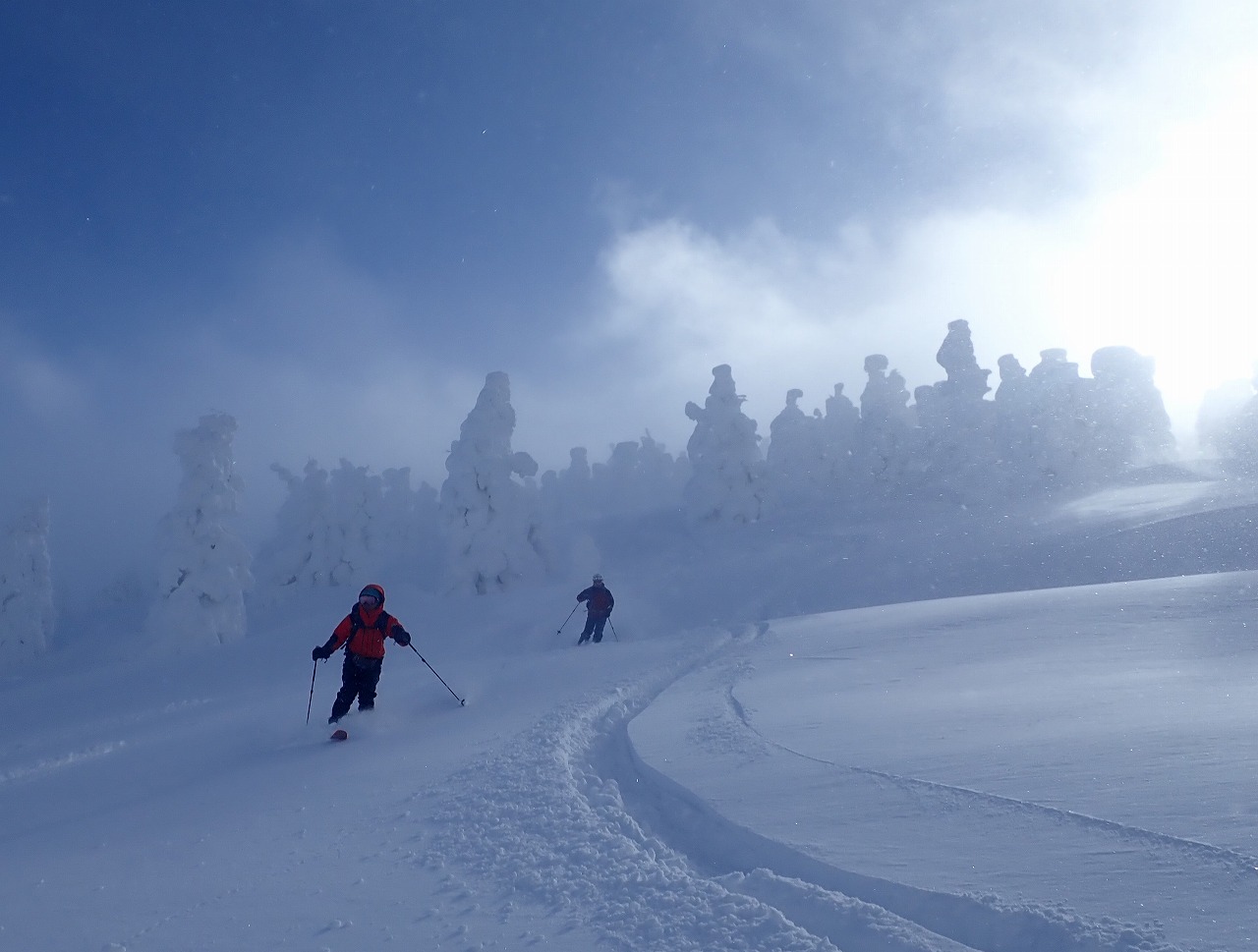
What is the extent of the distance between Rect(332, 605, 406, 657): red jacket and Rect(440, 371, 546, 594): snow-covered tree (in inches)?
913

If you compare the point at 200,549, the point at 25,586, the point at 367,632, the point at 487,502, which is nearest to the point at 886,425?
the point at 487,502

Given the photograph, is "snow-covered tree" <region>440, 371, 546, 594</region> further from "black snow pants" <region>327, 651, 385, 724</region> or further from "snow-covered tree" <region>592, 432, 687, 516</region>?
"snow-covered tree" <region>592, 432, 687, 516</region>

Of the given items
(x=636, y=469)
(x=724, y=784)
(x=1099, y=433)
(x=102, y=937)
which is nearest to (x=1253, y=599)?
(x=724, y=784)

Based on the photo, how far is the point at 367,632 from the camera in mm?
10445

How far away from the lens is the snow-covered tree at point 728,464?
4503cm

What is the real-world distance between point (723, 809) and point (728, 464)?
40.2 m

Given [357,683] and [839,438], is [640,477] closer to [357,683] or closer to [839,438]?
[839,438]

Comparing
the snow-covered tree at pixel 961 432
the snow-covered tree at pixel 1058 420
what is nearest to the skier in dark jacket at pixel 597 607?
the snow-covered tree at pixel 961 432

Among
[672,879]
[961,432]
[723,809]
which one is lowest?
[672,879]

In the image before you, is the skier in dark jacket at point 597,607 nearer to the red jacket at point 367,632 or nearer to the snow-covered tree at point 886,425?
the red jacket at point 367,632

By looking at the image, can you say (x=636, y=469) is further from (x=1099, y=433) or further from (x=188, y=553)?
(x=188, y=553)

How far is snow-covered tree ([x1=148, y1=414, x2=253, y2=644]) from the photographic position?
32062mm

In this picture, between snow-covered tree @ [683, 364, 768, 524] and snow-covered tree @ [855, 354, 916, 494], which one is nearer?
snow-covered tree @ [683, 364, 768, 524]

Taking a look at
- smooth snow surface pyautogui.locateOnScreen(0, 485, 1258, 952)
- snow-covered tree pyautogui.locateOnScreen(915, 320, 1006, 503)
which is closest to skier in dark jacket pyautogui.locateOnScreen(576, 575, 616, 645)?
smooth snow surface pyautogui.locateOnScreen(0, 485, 1258, 952)
